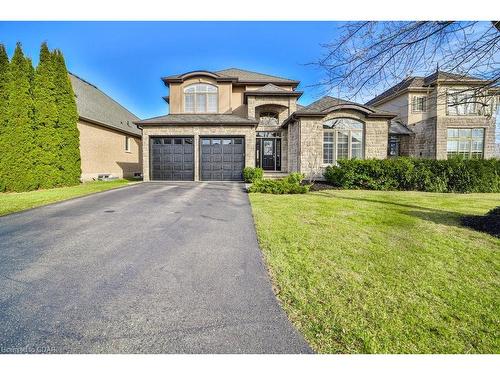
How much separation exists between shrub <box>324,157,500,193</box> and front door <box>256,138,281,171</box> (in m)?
6.50

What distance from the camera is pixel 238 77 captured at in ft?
66.5

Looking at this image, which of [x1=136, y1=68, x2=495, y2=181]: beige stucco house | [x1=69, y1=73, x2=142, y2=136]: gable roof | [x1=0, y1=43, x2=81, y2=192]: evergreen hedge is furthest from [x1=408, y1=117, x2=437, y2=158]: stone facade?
[x1=0, y1=43, x2=81, y2=192]: evergreen hedge

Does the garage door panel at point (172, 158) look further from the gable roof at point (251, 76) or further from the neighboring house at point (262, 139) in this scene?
the gable roof at point (251, 76)

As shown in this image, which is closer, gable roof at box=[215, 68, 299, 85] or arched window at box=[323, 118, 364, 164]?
arched window at box=[323, 118, 364, 164]

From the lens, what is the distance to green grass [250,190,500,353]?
200cm

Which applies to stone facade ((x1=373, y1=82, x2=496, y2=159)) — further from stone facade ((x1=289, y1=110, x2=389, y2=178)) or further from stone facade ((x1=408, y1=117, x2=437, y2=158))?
stone facade ((x1=289, y1=110, x2=389, y2=178))

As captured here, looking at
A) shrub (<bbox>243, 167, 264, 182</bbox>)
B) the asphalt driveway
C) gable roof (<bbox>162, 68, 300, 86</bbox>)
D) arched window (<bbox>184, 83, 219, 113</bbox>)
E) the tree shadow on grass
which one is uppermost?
gable roof (<bbox>162, 68, 300, 86</bbox>)

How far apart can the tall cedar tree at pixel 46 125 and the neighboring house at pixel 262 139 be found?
180 inches

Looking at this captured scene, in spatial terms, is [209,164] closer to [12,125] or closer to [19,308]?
[12,125]

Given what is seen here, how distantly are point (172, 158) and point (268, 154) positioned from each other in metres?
7.03

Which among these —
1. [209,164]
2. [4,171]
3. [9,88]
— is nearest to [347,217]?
[209,164]

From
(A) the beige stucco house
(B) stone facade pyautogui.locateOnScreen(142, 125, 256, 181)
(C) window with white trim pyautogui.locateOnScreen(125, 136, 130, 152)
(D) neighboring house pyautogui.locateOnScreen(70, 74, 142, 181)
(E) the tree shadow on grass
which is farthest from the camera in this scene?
(C) window with white trim pyautogui.locateOnScreen(125, 136, 130, 152)

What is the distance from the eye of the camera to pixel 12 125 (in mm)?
10914

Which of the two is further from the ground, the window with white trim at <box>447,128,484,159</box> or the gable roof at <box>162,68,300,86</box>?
the gable roof at <box>162,68,300,86</box>
